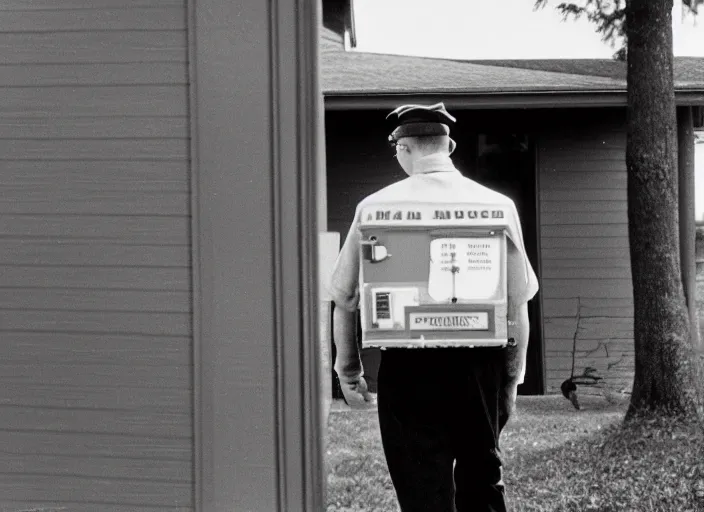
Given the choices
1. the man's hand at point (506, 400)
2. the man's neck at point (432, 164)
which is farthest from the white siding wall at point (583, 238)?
the man's neck at point (432, 164)

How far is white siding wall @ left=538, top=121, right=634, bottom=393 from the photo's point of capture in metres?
8.97

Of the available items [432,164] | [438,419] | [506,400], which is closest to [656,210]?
[506,400]

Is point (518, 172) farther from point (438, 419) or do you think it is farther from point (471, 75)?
point (438, 419)

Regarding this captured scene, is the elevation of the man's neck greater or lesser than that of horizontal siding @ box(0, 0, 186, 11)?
lesser

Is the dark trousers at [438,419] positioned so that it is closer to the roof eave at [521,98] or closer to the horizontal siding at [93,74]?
the horizontal siding at [93,74]

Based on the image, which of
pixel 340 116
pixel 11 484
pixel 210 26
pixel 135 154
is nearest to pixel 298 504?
pixel 11 484

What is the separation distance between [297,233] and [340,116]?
17.9 ft

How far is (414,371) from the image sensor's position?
3.45 metres

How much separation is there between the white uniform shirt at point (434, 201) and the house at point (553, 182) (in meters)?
5.09

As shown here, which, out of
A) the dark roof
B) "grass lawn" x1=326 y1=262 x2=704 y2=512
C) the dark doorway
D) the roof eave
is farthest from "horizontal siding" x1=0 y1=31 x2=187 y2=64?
the dark doorway

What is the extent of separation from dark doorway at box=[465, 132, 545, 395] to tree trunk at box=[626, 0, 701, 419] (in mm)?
2918

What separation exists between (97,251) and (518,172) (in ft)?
19.7

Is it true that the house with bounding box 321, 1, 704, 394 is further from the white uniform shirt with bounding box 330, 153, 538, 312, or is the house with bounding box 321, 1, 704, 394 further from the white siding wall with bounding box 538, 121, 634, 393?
the white uniform shirt with bounding box 330, 153, 538, 312

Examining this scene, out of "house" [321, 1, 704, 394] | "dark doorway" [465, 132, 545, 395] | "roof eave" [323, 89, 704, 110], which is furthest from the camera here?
"dark doorway" [465, 132, 545, 395]
